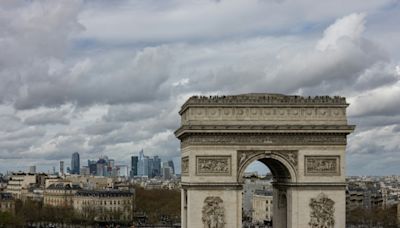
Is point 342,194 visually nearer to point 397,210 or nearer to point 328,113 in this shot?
point 328,113

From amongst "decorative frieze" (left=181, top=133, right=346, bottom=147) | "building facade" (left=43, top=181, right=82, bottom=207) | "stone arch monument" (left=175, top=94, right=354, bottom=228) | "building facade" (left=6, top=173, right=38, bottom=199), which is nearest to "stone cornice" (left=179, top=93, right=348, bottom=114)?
"stone arch monument" (left=175, top=94, right=354, bottom=228)

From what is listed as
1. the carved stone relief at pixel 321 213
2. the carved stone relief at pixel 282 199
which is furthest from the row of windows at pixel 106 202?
the carved stone relief at pixel 321 213

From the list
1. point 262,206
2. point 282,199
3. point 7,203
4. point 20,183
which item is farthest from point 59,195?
point 282,199

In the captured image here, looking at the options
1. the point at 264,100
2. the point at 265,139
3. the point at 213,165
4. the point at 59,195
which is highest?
the point at 264,100

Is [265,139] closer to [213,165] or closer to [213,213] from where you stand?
[213,165]

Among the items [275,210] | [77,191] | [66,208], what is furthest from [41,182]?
[275,210]
